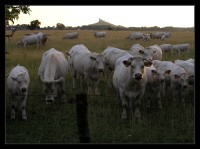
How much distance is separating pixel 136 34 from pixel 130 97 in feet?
114

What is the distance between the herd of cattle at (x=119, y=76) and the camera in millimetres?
11312

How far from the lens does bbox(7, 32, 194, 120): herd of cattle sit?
1131cm

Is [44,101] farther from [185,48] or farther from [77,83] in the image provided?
[185,48]

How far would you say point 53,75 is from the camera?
43.8 ft

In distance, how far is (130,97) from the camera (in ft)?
37.2

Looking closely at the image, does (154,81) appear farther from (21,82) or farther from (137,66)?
(21,82)

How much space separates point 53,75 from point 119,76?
2636 millimetres

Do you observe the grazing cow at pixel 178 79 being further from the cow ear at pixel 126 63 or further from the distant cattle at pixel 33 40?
the distant cattle at pixel 33 40

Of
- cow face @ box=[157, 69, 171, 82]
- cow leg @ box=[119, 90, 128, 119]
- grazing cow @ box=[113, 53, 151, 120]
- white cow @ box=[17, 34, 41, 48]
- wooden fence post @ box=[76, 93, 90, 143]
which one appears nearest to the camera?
wooden fence post @ box=[76, 93, 90, 143]

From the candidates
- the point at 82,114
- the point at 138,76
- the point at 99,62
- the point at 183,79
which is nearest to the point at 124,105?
the point at 138,76

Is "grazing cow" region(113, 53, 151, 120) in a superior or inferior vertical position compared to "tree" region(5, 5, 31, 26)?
inferior

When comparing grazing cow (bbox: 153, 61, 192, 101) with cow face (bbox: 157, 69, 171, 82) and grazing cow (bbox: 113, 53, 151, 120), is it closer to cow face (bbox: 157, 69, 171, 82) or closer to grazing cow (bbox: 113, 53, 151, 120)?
cow face (bbox: 157, 69, 171, 82)

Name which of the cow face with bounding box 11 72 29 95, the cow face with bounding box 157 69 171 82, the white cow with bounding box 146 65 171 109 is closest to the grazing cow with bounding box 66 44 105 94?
the white cow with bounding box 146 65 171 109

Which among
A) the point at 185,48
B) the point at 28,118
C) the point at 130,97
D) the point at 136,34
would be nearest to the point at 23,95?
the point at 28,118
